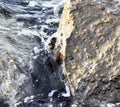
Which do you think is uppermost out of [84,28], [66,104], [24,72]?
[84,28]

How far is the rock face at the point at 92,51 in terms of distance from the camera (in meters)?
7.47

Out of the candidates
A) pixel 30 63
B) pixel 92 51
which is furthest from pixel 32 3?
pixel 92 51

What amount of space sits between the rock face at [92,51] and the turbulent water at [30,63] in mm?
416

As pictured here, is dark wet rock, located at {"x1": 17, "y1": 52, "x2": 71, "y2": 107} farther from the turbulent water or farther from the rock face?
the rock face

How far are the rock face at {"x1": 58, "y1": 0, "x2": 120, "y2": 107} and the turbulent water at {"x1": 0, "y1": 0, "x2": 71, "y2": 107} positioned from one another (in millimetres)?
416

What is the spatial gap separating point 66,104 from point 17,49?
1959mm

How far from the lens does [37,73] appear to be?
837 cm

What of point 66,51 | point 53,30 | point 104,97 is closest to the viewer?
point 104,97

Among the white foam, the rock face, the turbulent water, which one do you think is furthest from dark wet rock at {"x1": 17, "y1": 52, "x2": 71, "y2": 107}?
the white foam

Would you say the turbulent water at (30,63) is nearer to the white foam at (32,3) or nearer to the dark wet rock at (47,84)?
the dark wet rock at (47,84)

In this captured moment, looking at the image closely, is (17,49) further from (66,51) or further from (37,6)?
(37,6)

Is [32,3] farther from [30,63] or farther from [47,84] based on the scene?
[47,84]

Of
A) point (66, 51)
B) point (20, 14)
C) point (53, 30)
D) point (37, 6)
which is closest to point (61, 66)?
point (66, 51)

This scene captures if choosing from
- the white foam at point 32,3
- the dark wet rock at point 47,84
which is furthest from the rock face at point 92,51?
the white foam at point 32,3
